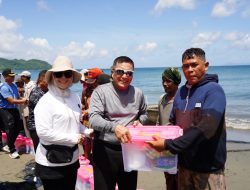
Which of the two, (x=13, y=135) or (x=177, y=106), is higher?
(x=177, y=106)

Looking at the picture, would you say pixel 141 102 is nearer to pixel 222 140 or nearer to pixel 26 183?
Answer: pixel 222 140

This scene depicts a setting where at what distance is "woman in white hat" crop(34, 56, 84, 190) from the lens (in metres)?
3.33

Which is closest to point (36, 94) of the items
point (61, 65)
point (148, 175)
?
point (61, 65)

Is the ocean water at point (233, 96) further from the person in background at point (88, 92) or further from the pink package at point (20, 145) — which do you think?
the pink package at point (20, 145)

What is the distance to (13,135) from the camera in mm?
8398

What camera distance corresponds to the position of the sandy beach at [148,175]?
5953 millimetres

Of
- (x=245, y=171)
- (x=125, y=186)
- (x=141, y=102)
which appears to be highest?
(x=141, y=102)

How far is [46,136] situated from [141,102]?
3.60 feet

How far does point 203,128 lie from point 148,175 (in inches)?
162

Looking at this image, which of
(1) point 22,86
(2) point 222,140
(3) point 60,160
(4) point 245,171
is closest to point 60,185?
(3) point 60,160

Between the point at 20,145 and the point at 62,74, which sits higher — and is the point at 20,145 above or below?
below

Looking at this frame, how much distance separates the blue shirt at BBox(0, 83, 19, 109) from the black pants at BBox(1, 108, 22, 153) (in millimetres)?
134

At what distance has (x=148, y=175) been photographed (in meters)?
6.62

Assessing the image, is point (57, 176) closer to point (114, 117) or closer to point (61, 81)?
point (114, 117)
